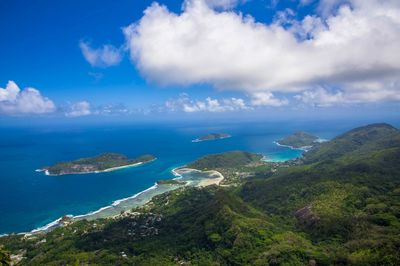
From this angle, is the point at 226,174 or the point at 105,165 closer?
the point at 226,174

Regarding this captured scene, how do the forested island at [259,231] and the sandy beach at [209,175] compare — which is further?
the sandy beach at [209,175]

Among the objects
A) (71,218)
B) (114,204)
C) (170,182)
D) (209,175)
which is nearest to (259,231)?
(71,218)

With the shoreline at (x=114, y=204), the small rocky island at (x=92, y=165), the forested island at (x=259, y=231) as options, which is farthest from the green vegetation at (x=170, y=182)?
the small rocky island at (x=92, y=165)

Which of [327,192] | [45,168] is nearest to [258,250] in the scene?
[327,192]

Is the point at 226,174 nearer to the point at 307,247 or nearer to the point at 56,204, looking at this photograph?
the point at 56,204

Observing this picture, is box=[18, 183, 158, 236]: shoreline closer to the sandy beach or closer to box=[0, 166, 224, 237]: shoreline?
box=[0, 166, 224, 237]: shoreline

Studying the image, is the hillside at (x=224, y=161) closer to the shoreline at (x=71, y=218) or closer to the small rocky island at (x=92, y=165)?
the small rocky island at (x=92, y=165)
